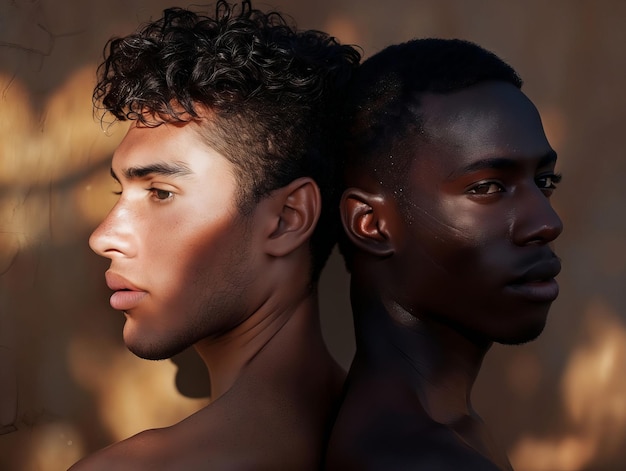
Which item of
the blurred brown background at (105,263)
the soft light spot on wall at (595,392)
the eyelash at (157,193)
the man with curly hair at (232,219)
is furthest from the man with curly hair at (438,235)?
the soft light spot on wall at (595,392)

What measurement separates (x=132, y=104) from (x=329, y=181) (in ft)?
1.67

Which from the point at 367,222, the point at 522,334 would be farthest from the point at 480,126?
the point at 522,334

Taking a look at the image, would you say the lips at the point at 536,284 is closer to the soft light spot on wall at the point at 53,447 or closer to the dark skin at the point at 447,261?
the dark skin at the point at 447,261

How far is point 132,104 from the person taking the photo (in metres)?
2.20

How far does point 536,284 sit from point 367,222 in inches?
16.0

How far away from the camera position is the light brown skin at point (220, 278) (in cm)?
209

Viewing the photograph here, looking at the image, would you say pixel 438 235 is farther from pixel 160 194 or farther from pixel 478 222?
pixel 160 194

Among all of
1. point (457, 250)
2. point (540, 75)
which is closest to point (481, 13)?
point (540, 75)

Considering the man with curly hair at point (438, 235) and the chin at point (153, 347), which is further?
the chin at point (153, 347)

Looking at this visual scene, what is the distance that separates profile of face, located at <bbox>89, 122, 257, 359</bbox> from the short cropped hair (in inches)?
11.9

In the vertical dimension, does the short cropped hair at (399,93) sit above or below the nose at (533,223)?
above

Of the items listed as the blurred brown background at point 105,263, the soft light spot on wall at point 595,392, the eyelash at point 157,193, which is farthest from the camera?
the soft light spot on wall at point 595,392

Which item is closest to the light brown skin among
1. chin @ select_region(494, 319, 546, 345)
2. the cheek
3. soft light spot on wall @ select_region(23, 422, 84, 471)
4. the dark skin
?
the cheek

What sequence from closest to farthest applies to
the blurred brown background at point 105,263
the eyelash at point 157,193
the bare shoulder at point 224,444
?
the bare shoulder at point 224,444, the eyelash at point 157,193, the blurred brown background at point 105,263
